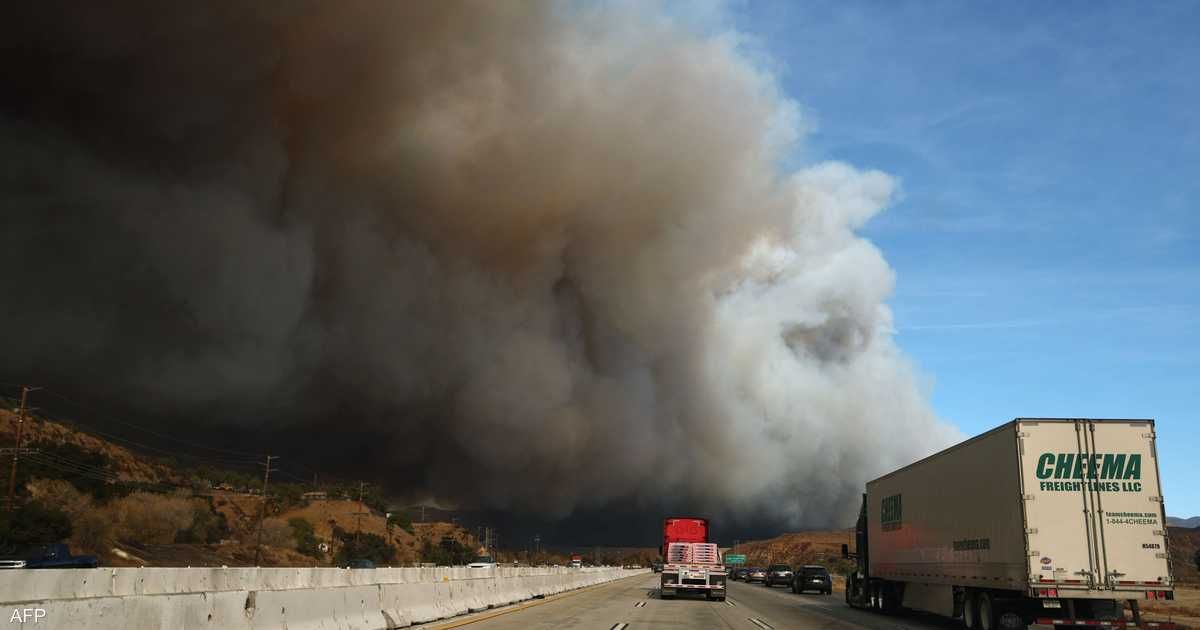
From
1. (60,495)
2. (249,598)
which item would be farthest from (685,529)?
(60,495)

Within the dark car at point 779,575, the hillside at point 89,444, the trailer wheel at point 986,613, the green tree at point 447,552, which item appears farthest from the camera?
the green tree at point 447,552

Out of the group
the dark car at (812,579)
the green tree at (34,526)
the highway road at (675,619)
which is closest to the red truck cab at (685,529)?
the dark car at (812,579)

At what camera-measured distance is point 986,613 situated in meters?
19.5

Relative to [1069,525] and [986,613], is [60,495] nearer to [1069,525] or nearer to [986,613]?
[986,613]

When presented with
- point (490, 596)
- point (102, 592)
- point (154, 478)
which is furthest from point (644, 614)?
point (154, 478)

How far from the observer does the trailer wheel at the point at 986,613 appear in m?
19.1

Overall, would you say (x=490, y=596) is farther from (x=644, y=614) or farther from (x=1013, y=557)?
(x=1013, y=557)

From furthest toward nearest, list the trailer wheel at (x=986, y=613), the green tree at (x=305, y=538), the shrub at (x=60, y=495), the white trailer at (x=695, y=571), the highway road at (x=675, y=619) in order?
the green tree at (x=305, y=538), the shrub at (x=60, y=495), the white trailer at (x=695, y=571), the highway road at (x=675, y=619), the trailer wheel at (x=986, y=613)

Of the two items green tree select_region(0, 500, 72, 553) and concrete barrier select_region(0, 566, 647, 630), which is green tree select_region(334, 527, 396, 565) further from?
concrete barrier select_region(0, 566, 647, 630)

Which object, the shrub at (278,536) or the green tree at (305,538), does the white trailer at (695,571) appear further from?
the green tree at (305,538)

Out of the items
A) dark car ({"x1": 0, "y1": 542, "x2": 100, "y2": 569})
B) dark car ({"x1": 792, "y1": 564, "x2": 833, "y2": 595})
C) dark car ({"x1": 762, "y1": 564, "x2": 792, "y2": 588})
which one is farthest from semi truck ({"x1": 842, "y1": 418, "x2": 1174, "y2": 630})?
dark car ({"x1": 762, "y1": 564, "x2": 792, "y2": 588})

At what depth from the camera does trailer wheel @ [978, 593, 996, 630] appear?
62.6 ft

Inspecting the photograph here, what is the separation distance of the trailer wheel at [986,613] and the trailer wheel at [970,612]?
35 cm

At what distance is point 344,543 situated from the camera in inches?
4481
